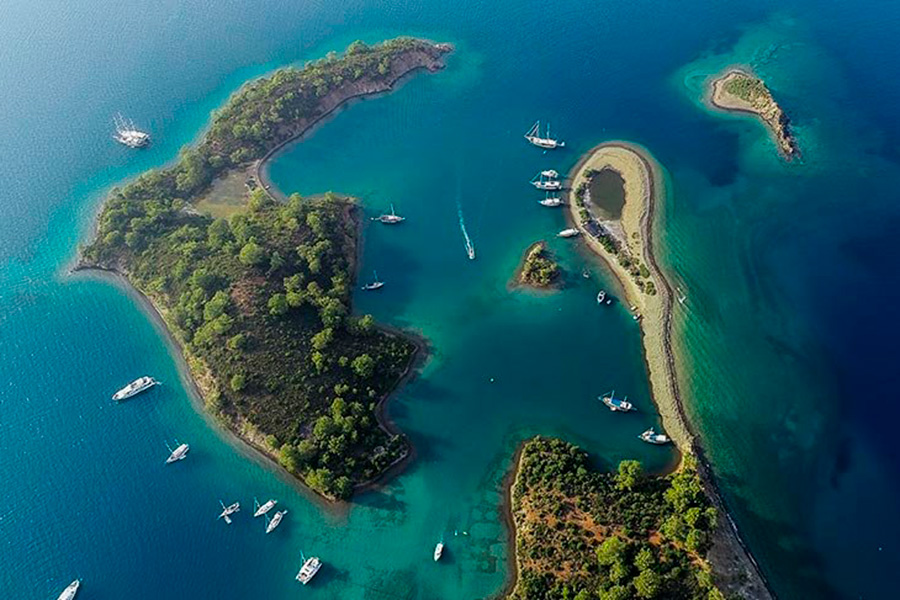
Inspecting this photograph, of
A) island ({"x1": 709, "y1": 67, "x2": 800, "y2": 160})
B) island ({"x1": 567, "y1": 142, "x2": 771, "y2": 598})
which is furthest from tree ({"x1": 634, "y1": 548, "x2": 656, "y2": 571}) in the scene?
island ({"x1": 709, "y1": 67, "x2": 800, "y2": 160})

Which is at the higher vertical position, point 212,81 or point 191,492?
point 212,81

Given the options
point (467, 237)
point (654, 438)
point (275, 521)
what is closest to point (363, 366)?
point (275, 521)

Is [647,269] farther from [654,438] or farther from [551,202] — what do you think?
[654,438]

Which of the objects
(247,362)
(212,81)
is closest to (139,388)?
(247,362)

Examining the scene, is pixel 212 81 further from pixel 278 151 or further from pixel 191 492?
pixel 191 492

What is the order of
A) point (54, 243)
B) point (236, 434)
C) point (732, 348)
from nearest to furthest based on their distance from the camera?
point (236, 434) < point (732, 348) < point (54, 243)

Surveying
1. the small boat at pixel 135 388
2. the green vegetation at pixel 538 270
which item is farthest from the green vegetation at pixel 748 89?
the small boat at pixel 135 388
